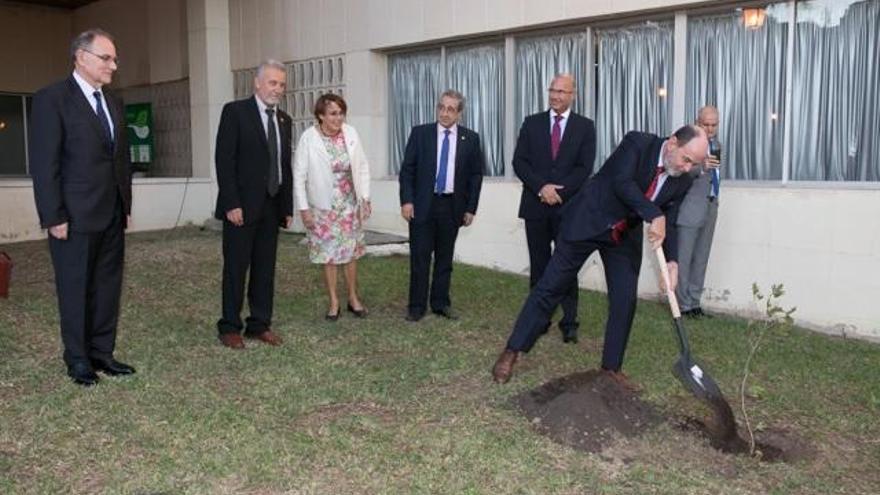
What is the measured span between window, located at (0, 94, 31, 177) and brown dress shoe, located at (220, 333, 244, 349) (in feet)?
45.9

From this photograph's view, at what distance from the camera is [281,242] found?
10.9m

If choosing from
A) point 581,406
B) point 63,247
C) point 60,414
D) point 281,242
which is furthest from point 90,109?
point 281,242

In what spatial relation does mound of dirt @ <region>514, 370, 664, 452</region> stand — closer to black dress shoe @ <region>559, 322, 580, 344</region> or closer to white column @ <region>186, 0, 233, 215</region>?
black dress shoe @ <region>559, 322, 580, 344</region>

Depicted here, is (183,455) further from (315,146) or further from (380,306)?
(380,306)

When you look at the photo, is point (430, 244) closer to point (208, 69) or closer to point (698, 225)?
point (698, 225)

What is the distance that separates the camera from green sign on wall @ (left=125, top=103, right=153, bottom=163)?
14.4m

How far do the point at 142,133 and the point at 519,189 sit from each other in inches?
326

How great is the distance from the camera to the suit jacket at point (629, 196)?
451 cm

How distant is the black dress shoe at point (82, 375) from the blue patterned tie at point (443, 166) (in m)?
2.88

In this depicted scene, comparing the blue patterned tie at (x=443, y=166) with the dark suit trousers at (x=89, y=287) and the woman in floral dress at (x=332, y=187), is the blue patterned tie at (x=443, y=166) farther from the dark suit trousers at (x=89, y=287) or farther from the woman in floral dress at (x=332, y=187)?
the dark suit trousers at (x=89, y=287)

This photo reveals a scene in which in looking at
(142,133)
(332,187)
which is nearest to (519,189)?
(332,187)

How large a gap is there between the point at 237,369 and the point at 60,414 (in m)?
1.14

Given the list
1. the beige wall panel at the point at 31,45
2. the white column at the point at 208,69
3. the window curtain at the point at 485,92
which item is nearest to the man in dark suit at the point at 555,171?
the window curtain at the point at 485,92

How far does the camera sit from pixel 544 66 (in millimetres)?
8953
